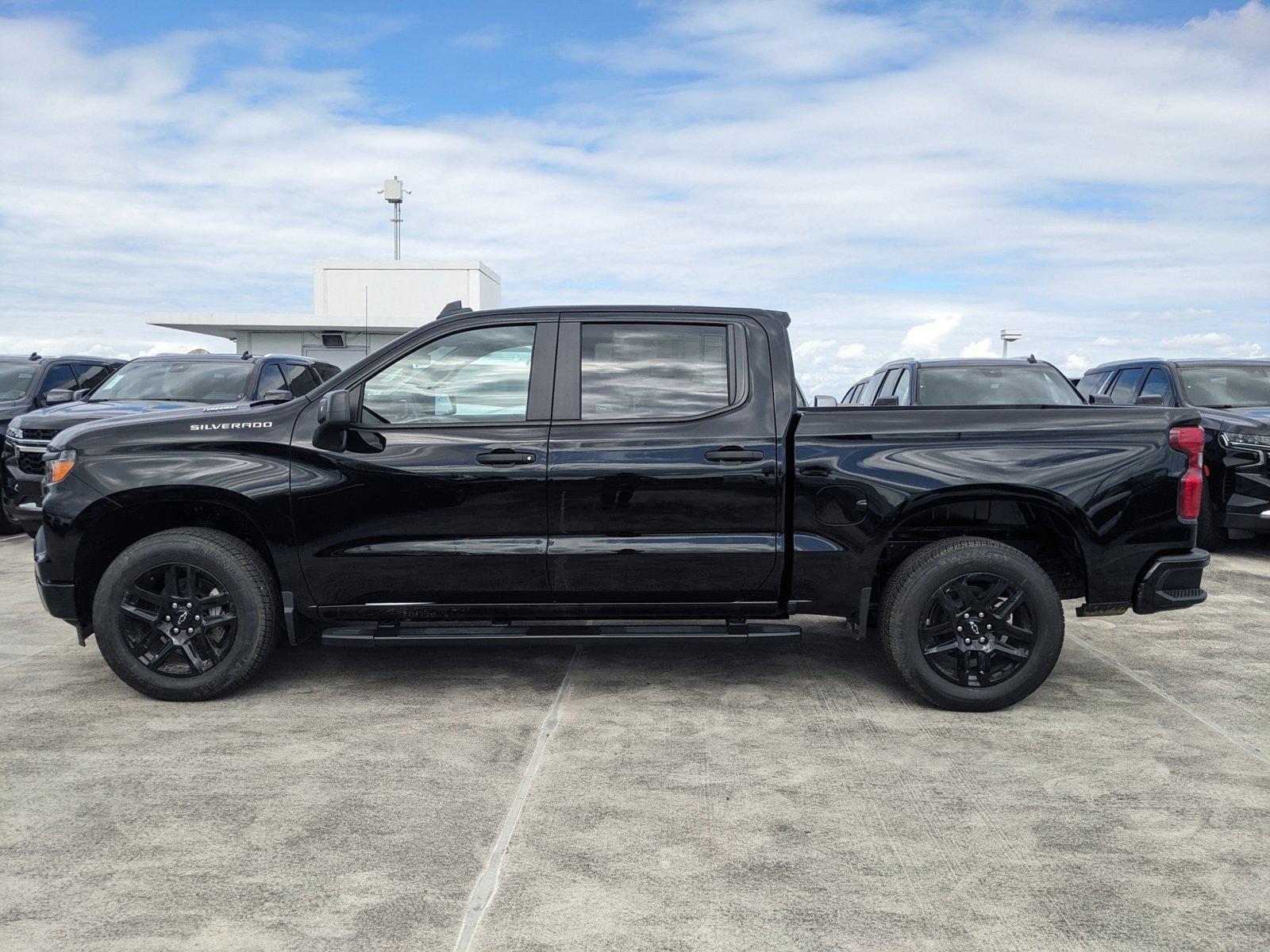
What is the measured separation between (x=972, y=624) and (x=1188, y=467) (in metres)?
1.26

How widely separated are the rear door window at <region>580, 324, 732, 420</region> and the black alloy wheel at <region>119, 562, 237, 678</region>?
78.0 inches

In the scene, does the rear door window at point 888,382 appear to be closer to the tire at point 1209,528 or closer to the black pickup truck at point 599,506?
the tire at point 1209,528

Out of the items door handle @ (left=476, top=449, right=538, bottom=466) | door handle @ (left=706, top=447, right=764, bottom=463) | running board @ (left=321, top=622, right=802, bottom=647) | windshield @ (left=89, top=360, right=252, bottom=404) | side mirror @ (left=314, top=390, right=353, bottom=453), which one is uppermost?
windshield @ (left=89, top=360, right=252, bottom=404)

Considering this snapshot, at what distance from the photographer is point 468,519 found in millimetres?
4926

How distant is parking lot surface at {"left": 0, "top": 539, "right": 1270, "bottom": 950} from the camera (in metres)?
3.03

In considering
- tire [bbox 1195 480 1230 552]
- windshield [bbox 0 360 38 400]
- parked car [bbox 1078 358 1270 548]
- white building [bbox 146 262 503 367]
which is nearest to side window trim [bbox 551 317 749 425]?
parked car [bbox 1078 358 1270 548]

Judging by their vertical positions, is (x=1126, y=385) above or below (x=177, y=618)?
above

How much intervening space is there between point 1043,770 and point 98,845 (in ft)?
11.5

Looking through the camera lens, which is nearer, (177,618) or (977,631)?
(977,631)

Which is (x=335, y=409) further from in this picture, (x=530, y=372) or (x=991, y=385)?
(x=991, y=385)

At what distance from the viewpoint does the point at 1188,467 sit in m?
4.96

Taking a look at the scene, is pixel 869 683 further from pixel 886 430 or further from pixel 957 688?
pixel 886 430

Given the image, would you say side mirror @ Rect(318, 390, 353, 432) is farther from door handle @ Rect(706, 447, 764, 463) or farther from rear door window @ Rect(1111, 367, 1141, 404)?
rear door window @ Rect(1111, 367, 1141, 404)

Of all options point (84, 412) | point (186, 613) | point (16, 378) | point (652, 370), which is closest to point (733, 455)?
point (652, 370)
